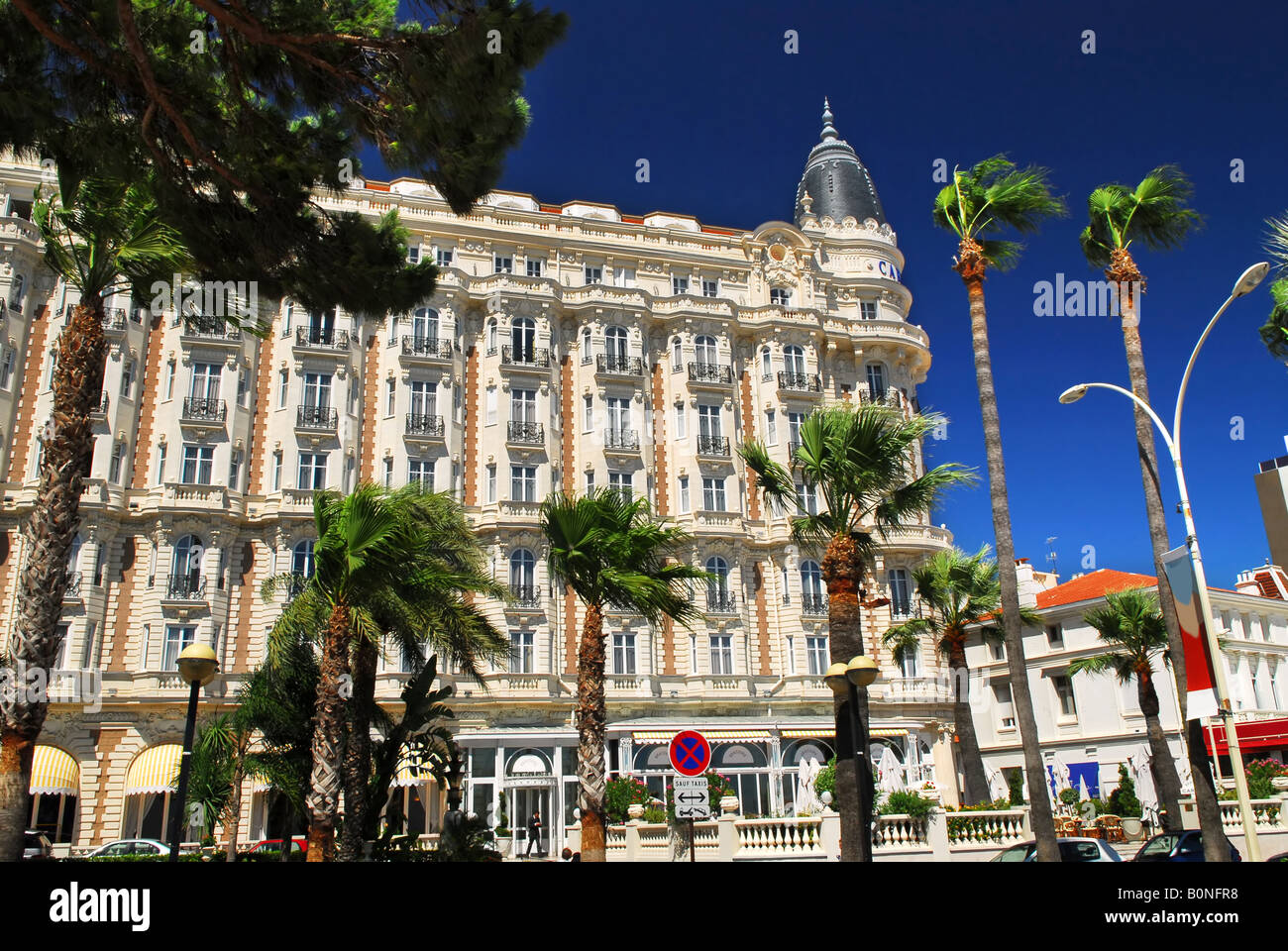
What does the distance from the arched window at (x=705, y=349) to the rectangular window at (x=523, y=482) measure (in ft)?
31.9

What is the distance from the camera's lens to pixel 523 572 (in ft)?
128

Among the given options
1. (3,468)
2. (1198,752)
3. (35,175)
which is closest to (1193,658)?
(1198,752)

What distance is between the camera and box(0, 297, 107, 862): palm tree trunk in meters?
12.5

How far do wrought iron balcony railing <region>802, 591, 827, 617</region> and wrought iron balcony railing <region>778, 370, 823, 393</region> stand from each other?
964 centimetres

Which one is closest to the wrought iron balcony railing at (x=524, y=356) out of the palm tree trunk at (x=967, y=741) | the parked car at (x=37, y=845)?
the palm tree trunk at (x=967, y=741)

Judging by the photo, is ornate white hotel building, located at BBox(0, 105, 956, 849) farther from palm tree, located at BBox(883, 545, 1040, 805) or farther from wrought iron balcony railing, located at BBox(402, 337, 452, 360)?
palm tree, located at BBox(883, 545, 1040, 805)

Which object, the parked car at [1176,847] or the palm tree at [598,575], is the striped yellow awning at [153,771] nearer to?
the palm tree at [598,575]

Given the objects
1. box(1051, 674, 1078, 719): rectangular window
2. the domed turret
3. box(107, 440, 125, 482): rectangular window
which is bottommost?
box(1051, 674, 1078, 719): rectangular window

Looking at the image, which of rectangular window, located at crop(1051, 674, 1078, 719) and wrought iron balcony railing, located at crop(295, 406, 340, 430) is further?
rectangular window, located at crop(1051, 674, 1078, 719)

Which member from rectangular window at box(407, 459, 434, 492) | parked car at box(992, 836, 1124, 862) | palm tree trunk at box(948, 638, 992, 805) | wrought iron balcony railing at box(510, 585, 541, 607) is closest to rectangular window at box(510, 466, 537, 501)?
rectangular window at box(407, 459, 434, 492)

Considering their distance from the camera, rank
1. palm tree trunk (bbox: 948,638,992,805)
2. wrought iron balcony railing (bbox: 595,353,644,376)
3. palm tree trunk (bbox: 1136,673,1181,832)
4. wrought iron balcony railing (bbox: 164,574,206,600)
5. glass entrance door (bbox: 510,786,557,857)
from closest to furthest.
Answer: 1. palm tree trunk (bbox: 1136,673,1181,832)
2. palm tree trunk (bbox: 948,638,992,805)
3. glass entrance door (bbox: 510,786,557,857)
4. wrought iron balcony railing (bbox: 164,574,206,600)
5. wrought iron balcony railing (bbox: 595,353,644,376)

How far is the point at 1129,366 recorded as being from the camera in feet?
75.2

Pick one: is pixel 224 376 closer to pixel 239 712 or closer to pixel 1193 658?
pixel 239 712
